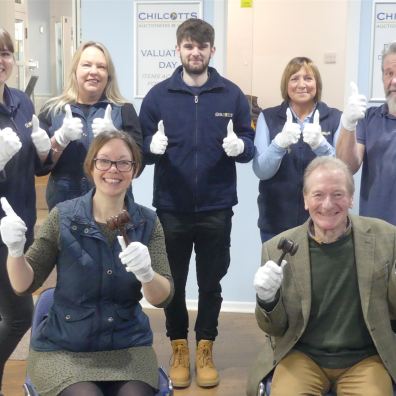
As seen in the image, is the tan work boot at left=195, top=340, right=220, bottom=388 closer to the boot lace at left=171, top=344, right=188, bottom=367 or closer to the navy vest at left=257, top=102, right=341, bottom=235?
the boot lace at left=171, top=344, right=188, bottom=367

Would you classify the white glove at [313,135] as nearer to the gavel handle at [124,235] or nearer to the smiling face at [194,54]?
the smiling face at [194,54]

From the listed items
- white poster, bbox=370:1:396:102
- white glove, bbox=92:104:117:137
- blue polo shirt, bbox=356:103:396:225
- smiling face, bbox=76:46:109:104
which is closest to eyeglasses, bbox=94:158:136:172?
white glove, bbox=92:104:117:137

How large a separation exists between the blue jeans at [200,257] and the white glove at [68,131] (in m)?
0.52

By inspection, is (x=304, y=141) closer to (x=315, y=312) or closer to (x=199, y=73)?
(x=199, y=73)

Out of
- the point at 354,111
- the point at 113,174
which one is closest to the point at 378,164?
the point at 354,111

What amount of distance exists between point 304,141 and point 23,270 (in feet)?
3.94

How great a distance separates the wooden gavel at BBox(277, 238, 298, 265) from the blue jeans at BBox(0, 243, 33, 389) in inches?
37.8

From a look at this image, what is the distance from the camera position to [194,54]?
91.9 inches

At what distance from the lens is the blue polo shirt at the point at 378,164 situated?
215 centimetres

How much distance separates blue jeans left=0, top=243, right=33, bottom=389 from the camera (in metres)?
2.06

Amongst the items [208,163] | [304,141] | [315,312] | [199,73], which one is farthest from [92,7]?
[315,312]

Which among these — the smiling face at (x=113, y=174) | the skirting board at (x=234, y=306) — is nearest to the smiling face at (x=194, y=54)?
the smiling face at (x=113, y=174)

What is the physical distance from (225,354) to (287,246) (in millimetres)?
1353

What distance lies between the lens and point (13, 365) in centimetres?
272
